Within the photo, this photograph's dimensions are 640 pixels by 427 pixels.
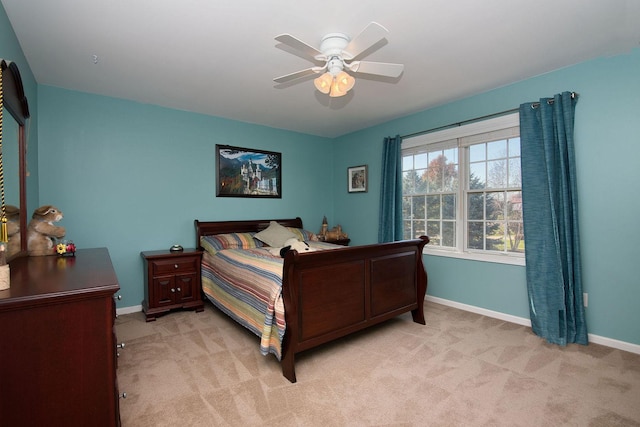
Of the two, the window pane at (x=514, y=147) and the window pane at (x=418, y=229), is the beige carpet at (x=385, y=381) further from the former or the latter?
→ the window pane at (x=514, y=147)

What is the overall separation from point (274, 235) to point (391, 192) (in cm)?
175

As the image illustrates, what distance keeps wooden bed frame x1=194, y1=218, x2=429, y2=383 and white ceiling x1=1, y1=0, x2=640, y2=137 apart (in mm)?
1636

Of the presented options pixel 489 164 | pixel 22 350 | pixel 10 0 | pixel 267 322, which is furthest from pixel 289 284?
pixel 489 164

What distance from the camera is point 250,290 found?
2.71 m

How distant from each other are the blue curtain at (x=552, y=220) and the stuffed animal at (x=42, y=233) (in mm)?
4131

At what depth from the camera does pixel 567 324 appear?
9.23 feet

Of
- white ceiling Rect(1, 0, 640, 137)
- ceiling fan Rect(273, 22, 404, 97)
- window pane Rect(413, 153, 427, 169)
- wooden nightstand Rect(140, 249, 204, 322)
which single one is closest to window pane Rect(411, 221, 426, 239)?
window pane Rect(413, 153, 427, 169)

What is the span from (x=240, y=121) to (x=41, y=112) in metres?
2.19

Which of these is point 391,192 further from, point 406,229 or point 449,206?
point 449,206

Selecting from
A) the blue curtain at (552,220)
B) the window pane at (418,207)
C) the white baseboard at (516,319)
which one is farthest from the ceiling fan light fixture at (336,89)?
the white baseboard at (516,319)

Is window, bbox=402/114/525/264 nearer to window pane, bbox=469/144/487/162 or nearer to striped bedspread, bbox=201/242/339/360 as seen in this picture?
window pane, bbox=469/144/487/162

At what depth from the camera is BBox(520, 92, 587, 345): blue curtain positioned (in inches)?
110

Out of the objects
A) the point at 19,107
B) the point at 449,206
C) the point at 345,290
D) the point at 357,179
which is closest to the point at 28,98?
the point at 19,107

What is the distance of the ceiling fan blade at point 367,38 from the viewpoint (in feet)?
5.74
